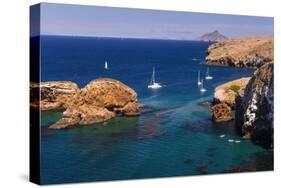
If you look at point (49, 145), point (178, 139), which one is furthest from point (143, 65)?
point (49, 145)

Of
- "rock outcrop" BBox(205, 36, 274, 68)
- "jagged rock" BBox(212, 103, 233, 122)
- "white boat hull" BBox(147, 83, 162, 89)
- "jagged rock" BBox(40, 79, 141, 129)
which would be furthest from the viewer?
"rock outcrop" BBox(205, 36, 274, 68)

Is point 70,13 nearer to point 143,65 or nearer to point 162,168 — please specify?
point 143,65

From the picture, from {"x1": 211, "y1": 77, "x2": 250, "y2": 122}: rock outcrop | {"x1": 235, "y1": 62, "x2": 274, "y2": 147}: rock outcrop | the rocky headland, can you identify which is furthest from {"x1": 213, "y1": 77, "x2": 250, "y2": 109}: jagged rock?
the rocky headland

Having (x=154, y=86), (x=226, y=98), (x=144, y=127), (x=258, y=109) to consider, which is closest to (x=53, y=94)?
(x=144, y=127)

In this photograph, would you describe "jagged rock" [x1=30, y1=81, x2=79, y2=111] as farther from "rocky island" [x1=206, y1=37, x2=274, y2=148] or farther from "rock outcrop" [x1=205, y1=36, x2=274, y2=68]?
"rock outcrop" [x1=205, y1=36, x2=274, y2=68]

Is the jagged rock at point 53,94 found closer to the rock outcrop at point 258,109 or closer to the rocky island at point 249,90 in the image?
the rocky island at point 249,90
